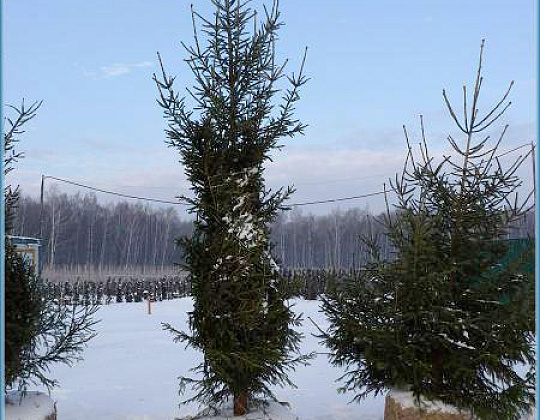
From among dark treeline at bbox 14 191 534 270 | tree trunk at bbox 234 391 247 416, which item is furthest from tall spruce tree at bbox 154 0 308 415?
dark treeline at bbox 14 191 534 270

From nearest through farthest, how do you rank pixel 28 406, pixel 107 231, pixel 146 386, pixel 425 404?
pixel 425 404
pixel 28 406
pixel 146 386
pixel 107 231

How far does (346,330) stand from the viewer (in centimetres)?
523

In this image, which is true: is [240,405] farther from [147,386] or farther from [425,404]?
[147,386]

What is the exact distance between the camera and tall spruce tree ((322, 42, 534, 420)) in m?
4.84

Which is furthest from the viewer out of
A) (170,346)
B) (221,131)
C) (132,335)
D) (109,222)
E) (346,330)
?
(109,222)

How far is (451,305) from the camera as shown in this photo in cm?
505

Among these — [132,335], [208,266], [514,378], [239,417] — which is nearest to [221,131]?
[208,266]

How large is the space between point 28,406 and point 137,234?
2094 inches

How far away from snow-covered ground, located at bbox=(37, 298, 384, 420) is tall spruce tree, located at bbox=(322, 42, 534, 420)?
175cm

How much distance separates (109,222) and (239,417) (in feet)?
177

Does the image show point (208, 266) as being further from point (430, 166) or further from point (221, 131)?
point (430, 166)

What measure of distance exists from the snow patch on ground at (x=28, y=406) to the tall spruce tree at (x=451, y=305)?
2.74m

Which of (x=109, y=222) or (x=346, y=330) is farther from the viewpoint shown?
(x=109, y=222)

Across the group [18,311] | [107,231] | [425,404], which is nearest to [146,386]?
[18,311]
